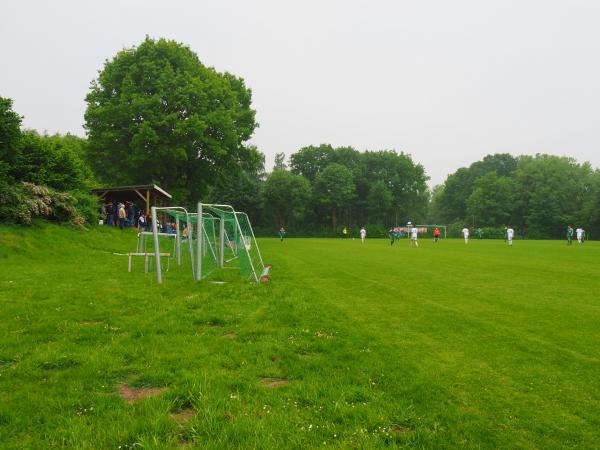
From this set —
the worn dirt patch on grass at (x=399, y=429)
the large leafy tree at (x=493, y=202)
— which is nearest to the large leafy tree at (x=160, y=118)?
the worn dirt patch on grass at (x=399, y=429)

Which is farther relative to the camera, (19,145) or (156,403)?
(19,145)

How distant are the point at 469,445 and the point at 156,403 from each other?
259 centimetres

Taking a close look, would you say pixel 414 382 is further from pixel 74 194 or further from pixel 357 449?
pixel 74 194

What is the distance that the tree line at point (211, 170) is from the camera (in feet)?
77.5

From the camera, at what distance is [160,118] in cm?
3256

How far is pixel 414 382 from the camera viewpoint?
182 inches

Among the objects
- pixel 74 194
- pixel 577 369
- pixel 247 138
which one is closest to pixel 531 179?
pixel 247 138

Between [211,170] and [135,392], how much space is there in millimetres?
34728

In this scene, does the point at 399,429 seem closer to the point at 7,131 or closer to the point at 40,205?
the point at 40,205

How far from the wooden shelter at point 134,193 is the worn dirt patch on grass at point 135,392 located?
2377 centimetres

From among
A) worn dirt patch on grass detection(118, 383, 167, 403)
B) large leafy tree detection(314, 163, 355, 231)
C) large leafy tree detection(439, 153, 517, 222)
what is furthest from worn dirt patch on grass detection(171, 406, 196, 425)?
large leafy tree detection(439, 153, 517, 222)

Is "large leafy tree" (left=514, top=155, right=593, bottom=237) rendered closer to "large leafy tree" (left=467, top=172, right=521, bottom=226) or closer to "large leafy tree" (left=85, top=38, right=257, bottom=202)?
"large leafy tree" (left=467, top=172, right=521, bottom=226)

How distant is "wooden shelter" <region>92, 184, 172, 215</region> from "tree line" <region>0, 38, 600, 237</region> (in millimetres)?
1597

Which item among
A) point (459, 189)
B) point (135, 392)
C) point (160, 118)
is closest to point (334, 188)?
point (459, 189)
